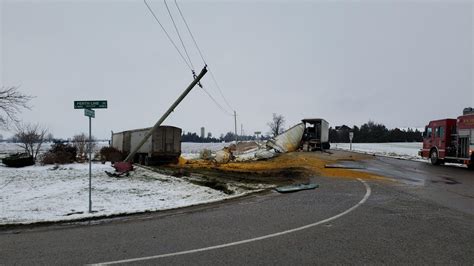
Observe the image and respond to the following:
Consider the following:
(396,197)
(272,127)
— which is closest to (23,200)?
(396,197)

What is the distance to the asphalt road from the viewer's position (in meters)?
5.16

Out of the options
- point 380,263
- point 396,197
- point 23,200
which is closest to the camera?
point 380,263

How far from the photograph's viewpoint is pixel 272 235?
6.34 metres

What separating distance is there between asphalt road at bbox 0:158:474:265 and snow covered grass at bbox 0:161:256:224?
3.76 ft

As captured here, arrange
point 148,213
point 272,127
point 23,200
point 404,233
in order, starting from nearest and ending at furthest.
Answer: point 404,233 → point 148,213 → point 23,200 → point 272,127

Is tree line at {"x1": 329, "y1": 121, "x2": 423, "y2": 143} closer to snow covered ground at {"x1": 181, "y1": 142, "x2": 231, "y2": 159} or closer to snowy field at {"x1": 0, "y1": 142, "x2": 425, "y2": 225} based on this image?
snow covered ground at {"x1": 181, "y1": 142, "x2": 231, "y2": 159}

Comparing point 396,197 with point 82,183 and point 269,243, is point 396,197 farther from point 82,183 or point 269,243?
point 82,183

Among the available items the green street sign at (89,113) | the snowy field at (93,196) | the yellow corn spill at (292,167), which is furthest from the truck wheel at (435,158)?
the green street sign at (89,113)

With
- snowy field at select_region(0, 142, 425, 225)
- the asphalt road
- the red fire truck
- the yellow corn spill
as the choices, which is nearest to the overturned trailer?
the yellow corn spill

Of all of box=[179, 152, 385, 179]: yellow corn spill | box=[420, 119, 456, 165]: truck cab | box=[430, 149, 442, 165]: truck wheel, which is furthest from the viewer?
box=[430, 149, 442, 165]: truck wheel

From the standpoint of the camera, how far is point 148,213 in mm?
8898

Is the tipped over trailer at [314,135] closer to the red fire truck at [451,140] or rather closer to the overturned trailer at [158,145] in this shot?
the red fire truck at [451,140]

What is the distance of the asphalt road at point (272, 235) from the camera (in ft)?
16.9

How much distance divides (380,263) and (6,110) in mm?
26171
